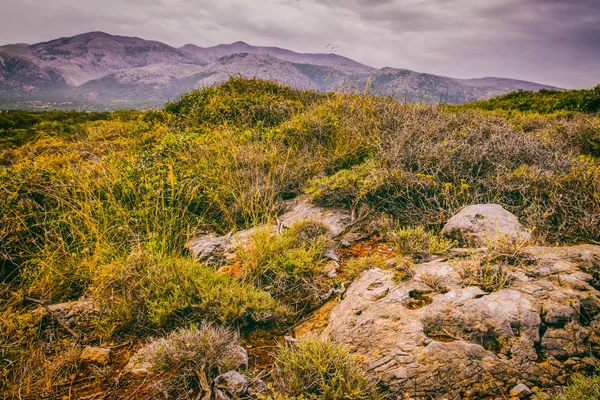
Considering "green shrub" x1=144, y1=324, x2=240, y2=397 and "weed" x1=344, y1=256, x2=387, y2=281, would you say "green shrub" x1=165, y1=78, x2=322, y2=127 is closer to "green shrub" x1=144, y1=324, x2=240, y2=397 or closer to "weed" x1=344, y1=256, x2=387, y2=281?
"weed" x1=344, y1=256, x2=387, y2=281

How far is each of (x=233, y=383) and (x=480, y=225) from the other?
9.63 feet

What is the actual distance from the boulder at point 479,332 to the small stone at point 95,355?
201 centimetres

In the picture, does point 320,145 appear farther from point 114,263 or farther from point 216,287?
point 114,263

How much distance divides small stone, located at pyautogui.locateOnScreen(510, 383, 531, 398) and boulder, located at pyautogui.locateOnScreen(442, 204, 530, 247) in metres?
1.40

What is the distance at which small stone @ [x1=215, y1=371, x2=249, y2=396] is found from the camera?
2021 millimetres

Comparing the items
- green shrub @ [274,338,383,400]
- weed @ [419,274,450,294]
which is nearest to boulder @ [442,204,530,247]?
weed @ [419,274,450,294]

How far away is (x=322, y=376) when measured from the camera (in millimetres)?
1879

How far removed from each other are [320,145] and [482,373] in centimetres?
439

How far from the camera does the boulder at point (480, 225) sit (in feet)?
9.45

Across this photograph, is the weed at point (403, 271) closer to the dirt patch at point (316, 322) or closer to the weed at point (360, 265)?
the weed at point (360, 265)

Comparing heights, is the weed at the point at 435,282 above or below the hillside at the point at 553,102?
below

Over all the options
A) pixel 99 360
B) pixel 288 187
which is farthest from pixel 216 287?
pixel 288 187

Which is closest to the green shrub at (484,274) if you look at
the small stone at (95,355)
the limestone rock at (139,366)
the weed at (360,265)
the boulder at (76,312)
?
the weed at (360,265)

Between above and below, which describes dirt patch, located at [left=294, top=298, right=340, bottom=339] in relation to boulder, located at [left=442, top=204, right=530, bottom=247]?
below
